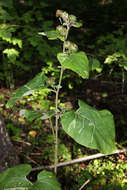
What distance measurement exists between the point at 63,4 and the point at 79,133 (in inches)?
200

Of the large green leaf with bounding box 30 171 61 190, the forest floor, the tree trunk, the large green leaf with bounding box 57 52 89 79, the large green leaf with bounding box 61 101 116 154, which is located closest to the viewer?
the large green leaf with bounding box 57 52 89 79

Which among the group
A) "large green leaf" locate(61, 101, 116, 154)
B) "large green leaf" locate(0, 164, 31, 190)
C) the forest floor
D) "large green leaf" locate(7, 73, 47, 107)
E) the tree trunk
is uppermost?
"large green leaf" locate(7, 73, 47, 107)

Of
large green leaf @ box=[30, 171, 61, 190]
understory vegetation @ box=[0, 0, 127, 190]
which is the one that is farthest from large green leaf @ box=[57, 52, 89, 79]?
large green leaf @ box=[30, 171, 61, 190]

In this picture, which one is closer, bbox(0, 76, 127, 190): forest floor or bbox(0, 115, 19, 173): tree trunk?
bbox(0, 115, 19, 173): tree trunk

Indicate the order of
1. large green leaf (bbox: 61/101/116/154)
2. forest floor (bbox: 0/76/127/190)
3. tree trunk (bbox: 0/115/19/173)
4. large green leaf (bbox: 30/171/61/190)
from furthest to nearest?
forest floor (bbox: 0/76/127/190) < tree trunk (bbox: 0/115/19/173) < large green leaf (bbox: 30/171/61/190) < large green leaf (bbox: 61/101/116/154)

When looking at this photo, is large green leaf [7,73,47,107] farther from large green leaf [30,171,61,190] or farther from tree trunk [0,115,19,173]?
tree trunk [0,115,19,173]

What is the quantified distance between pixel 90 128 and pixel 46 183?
53 centimetres

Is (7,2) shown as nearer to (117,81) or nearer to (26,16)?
(26,16)

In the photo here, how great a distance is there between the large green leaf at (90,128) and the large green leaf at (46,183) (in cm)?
41

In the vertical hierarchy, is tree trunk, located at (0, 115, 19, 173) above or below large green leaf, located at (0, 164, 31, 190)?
below

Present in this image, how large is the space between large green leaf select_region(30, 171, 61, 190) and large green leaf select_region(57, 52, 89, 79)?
83cm

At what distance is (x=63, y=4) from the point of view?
18.7ft

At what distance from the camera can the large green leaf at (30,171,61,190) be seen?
1485 millimetres

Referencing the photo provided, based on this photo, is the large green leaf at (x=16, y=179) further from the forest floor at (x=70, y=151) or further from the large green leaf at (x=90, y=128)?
the forest floor at (x=70, y=151)
